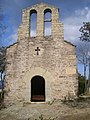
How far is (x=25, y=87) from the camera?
51.4 ft

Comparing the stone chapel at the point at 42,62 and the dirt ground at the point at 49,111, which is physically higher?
the stone chapel at the point at 42,62

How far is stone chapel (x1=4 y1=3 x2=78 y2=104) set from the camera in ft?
50.6

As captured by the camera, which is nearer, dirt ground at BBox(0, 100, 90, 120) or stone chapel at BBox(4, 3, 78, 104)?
dirt ground at BBox(0, 100, 90, 120)

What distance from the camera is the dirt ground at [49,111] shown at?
12211 millimetres

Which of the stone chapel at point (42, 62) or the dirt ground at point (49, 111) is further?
the stone chapel at point (42, 62)

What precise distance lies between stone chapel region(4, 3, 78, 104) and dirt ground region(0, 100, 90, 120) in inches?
34.6

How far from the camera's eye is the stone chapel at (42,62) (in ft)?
50.6

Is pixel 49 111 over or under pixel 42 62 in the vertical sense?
under

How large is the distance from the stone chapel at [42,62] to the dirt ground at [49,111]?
878 mm

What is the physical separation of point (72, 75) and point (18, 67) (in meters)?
3.74

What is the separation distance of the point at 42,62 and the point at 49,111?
149 inches

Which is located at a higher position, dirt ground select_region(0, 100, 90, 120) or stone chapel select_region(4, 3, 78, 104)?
stone chapel select_region(4, 3, 78, 104)

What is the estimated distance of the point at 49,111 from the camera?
43.4ft

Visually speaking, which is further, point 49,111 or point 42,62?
point 42,62
